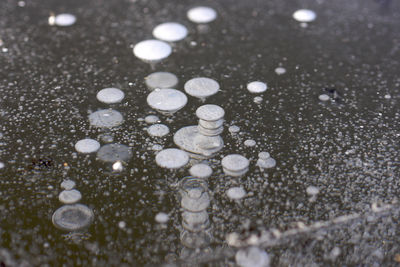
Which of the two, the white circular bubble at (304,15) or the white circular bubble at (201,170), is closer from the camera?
the white circular bubble at (201,170)

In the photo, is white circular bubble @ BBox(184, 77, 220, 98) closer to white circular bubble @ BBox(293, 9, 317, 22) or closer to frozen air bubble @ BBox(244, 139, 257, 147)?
frozen air bubble @ BBox(244, 139, 257, 147)

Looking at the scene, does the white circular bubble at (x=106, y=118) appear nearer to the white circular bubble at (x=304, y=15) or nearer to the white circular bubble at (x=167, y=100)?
the white circular bubble at (x=167, y=100)

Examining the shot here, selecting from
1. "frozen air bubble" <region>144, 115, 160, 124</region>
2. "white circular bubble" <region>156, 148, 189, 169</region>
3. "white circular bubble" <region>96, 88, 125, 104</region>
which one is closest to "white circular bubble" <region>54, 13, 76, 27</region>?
"white circular bubble" <region>96, 88, 125, 104</region>

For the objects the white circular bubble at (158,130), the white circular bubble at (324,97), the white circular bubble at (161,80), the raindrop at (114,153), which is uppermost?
the white circular bubble at (161,80)

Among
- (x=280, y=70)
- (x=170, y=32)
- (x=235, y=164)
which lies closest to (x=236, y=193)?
(x=235, y=164)

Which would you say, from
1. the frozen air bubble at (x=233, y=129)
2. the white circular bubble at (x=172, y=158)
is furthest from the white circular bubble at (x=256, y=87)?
the white circular bubble at (x=172, y=158)

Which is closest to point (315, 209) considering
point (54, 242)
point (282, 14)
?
point (54, 242)

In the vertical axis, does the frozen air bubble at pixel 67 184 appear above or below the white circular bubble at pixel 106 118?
below

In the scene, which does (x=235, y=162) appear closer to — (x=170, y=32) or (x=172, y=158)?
(x=172, y=158)
